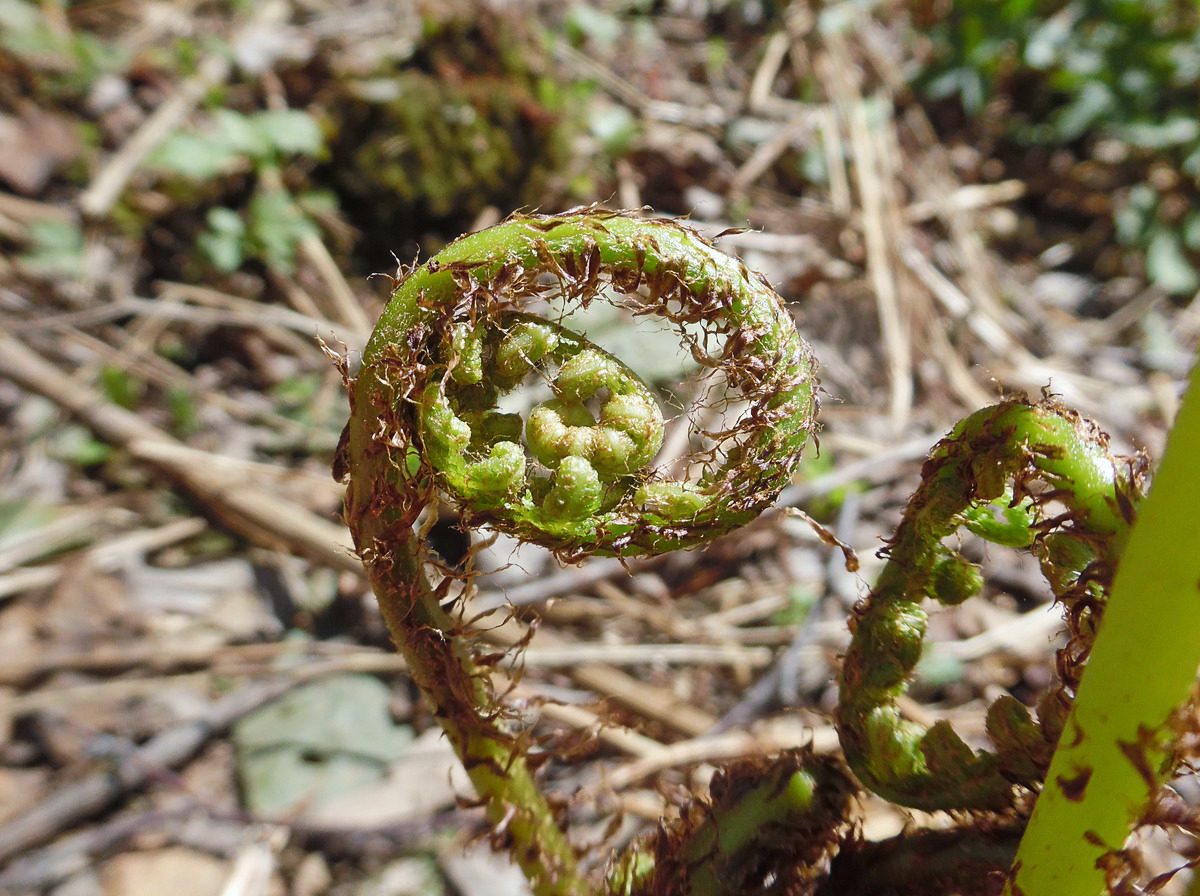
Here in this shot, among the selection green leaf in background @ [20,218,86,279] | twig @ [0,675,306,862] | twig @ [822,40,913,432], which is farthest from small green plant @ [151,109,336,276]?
twig @ [822,40,913,432]

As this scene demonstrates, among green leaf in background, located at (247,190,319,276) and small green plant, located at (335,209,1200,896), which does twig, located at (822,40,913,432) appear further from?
small green plant, located at (335,209,1200,896)

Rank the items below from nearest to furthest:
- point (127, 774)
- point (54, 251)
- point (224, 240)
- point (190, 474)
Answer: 1. point (127, 774)
2. point (190, 474)
3. point (54, 251)
4. point (224, 240)

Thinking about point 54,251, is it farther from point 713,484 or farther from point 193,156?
point 713,484

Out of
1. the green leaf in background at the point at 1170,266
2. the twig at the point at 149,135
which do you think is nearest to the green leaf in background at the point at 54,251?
the twig at the point at 149,135

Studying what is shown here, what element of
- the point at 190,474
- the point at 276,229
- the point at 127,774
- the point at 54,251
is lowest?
the point at 127,774

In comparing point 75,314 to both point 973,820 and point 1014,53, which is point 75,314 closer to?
point 973,820

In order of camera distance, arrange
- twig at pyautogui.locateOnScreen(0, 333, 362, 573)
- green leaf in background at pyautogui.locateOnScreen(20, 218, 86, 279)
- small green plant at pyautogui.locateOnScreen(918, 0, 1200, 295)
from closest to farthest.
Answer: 1. twig at pyautogui.locateOnScreen(0, 333, 362, 573)
2. green leaf in background at pyautogui.locateOnScreen(20, 218, 86, 279)
3. small green plant at pyautogui.locateOnScreen(918, 0, 1200, 295)

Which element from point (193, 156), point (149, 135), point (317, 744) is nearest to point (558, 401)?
point (317, 744)
